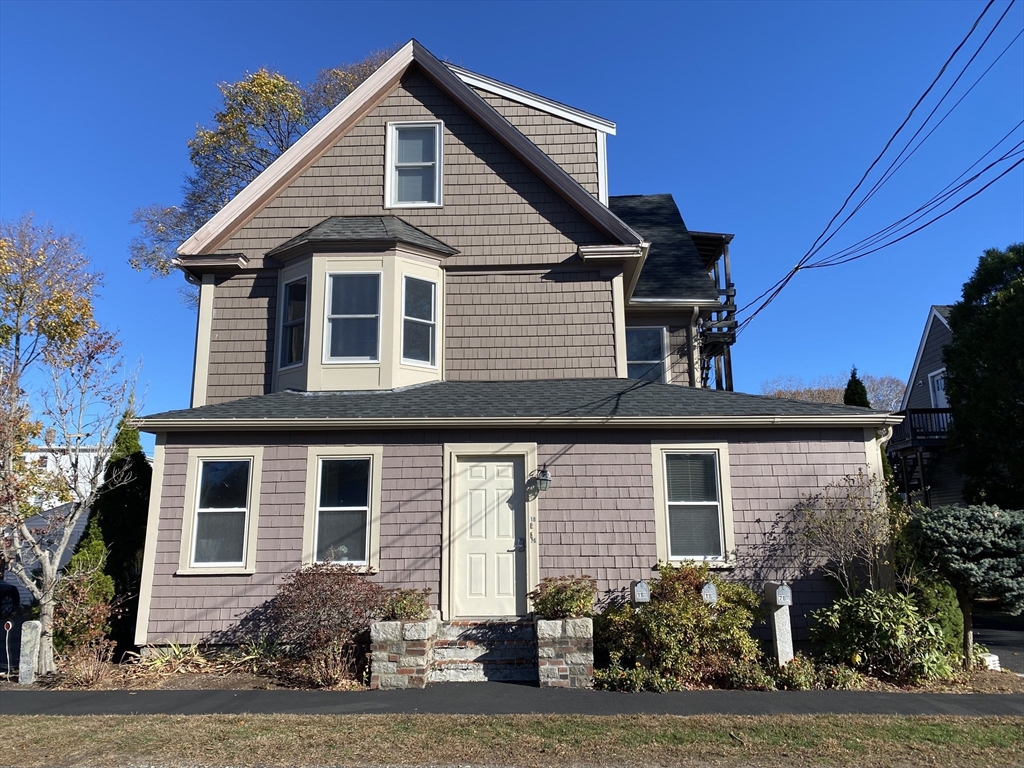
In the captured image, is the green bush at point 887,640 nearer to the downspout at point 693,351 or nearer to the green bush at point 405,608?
the green bush at point 405,608

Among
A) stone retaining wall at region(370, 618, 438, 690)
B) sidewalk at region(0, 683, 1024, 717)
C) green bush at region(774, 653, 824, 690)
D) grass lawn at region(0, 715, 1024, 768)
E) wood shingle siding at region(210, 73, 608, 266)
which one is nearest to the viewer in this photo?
grass lawn at region(0, 715, 1024, 768)

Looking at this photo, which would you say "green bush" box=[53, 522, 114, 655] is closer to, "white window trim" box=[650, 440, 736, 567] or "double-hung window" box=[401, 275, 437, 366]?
"double-hung window" box=[401, 275, 437, 366]

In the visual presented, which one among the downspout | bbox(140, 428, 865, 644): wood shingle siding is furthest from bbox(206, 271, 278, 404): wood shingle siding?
the downspout

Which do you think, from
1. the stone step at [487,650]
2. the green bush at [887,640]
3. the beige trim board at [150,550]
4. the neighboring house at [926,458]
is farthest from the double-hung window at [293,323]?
the neighboring house at [926,458]

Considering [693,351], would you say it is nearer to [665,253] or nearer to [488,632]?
[665,253]

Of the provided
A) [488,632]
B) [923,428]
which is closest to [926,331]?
[923,428]

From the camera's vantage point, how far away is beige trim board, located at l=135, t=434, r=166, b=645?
29.9 feet

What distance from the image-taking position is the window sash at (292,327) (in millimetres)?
11273

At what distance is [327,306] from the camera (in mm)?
11055

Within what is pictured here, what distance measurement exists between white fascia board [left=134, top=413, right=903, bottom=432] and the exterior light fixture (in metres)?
0.70

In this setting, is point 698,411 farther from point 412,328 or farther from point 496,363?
point 412,328

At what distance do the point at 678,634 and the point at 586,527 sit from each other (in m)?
2.01

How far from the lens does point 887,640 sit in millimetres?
7961

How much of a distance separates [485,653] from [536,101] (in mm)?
9578
